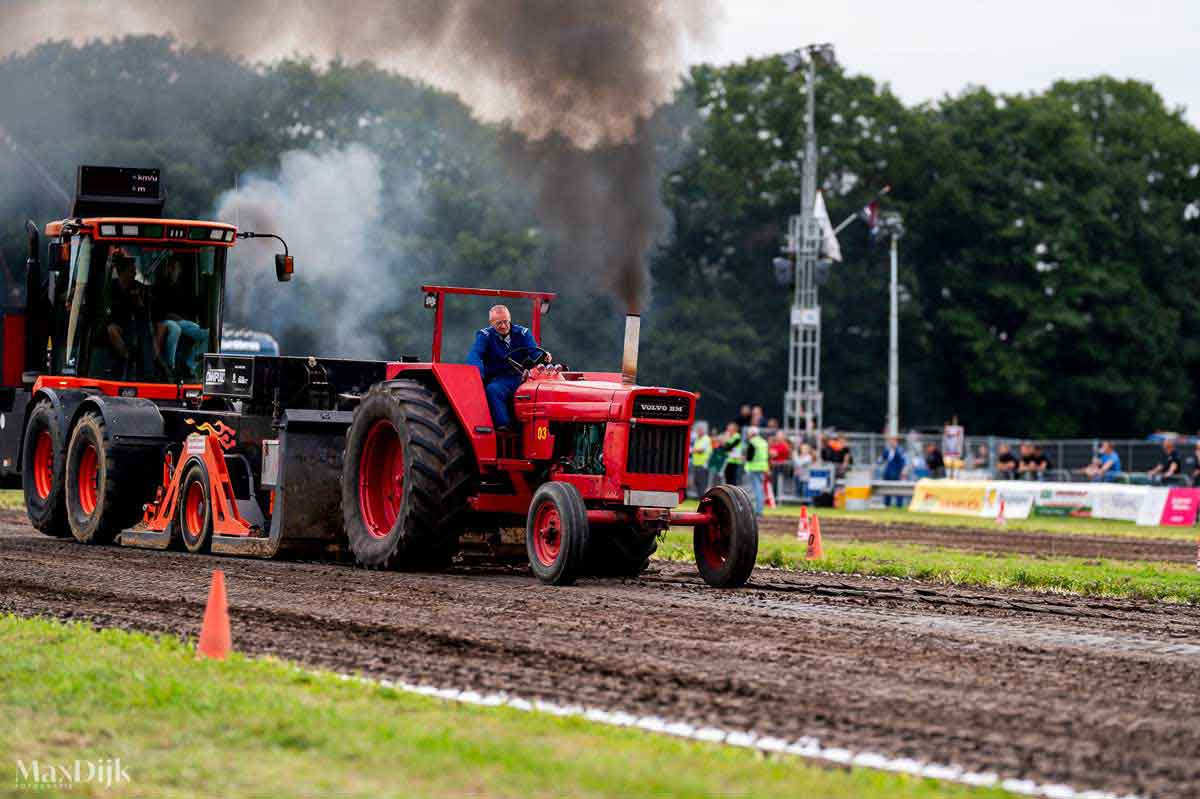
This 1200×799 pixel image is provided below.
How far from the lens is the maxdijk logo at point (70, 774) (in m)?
6.14

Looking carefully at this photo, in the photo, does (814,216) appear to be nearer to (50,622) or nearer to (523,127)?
(523,127)

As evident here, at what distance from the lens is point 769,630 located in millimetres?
10812

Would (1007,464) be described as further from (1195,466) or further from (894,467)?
(1195,466)

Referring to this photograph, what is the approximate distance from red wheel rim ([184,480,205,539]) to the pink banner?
21.5 metres

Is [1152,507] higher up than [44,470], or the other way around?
[1152,507]

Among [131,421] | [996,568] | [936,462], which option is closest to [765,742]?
[996,568]

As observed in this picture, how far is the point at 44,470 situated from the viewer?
65.4ft

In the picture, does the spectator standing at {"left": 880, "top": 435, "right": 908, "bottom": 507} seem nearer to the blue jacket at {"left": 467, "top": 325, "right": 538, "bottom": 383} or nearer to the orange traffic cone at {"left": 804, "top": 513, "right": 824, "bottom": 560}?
the orange traffic cone at {"left": 804, "top": 513, "right": 824, "bottom": 560}

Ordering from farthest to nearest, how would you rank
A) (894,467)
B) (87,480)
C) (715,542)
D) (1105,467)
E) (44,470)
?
1. (894,467)
2. (1105,467)
3. (44,470)
4. (87,480)
5. (715,542)

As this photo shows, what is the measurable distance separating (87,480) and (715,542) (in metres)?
7.41

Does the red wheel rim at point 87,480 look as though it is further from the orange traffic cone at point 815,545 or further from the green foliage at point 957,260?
the green foliage at point 957,260

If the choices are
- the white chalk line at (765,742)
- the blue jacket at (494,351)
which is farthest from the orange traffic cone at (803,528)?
the white chalk line at (765,742)

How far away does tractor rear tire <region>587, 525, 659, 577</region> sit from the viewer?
15070 millimetres

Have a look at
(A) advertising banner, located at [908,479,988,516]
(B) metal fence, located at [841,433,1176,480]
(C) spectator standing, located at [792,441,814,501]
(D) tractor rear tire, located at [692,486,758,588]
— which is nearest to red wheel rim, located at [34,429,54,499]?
(D) tractor rear tire, located at [692,486,758,588]
